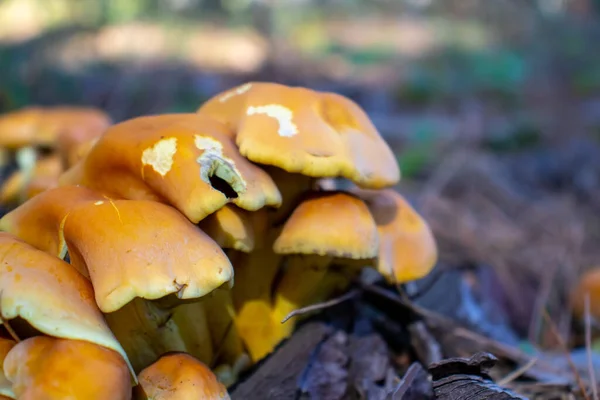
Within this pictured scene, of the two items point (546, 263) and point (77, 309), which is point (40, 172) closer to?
point (77, 309)

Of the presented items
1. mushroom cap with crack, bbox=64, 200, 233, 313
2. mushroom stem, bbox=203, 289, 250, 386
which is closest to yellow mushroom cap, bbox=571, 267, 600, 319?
mushroom stem, bbox=203, 289, 250, 386

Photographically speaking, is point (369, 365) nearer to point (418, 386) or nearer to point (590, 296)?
Result: point (418, 386)

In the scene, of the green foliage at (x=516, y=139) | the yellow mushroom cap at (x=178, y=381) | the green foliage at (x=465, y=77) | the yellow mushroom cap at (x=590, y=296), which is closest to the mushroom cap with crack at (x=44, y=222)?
the yellow mushroom cap at (x=178, y=381)

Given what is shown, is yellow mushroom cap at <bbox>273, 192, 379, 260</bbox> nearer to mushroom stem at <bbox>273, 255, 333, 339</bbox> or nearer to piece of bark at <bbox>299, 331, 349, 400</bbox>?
mushroom stem at <bbox>273, 255, 333, 339</bbox>

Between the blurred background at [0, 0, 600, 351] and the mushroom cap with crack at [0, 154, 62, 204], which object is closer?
the mushroom cap with crack at [0, 154, 62, 204]

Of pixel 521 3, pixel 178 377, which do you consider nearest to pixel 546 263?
pixel 178 377

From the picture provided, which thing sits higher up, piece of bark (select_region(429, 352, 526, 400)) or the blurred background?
piece of bark (select_region(429, 352, 526, 400))

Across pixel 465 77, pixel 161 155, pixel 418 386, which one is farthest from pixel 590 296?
pixel 465 77
